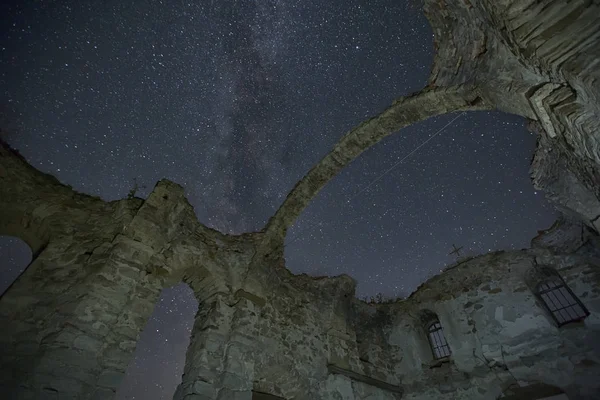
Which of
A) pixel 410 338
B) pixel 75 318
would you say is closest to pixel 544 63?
pixel 75 318

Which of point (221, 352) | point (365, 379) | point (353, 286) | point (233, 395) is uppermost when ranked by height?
point (353, 286)

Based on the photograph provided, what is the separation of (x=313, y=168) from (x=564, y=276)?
6298 mm

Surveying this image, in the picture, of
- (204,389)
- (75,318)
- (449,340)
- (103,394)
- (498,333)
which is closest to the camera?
(103,394)

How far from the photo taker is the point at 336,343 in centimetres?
706

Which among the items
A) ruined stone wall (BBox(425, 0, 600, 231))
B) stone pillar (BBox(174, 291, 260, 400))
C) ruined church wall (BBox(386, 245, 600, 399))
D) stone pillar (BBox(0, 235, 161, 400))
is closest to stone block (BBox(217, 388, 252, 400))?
stone pillar (BBox(174, 291, 260, 400))

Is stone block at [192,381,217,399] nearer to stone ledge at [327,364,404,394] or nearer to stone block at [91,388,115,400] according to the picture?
stone block at [91,388,115,400]

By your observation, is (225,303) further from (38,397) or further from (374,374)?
(374,374)

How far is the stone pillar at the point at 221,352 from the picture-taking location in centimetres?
478

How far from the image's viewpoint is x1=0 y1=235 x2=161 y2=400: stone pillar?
366cm

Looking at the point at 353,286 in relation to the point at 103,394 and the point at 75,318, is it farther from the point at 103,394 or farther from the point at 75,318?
the point at 75,318

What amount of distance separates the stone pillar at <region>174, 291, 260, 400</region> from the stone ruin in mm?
26

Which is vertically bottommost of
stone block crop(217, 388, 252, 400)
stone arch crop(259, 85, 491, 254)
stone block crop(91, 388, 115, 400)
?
stone block crop(91, 388, 115, 400)

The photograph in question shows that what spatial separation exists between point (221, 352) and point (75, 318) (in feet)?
7.54

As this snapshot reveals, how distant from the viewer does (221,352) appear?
17.2ft
